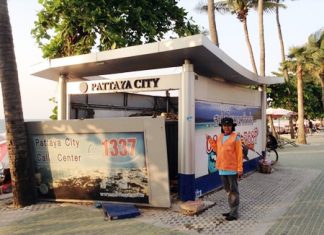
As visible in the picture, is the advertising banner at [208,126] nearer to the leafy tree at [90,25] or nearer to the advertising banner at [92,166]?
the advertising banner at [92,166]

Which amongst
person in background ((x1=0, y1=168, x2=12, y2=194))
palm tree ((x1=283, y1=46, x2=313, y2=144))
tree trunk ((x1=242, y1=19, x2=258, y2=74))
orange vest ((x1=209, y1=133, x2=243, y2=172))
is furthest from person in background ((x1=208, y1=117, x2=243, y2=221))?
tree trunk ((x1=242, y1=19, x2=258, y2=74))

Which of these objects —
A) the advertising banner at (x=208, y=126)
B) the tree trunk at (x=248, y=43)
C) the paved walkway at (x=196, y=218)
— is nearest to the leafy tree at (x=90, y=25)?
the advertising banner at (x=208, y=126)

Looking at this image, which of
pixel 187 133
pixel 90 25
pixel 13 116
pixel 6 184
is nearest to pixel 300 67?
pixel 90 25

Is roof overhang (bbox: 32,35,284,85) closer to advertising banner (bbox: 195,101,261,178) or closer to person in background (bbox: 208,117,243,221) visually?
advertising banner (bbox: 195,101,261,178)

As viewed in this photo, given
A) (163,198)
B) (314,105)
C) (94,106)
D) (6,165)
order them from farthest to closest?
1. (314,105)
2. (94,106)
3. (6,165)
4. (163,198)

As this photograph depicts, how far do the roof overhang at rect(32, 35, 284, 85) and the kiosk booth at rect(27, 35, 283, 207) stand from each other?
2 centimetres

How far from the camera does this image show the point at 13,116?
7980 mm

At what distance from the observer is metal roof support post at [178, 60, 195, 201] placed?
7.97 m

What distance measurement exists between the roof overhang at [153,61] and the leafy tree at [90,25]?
364cm

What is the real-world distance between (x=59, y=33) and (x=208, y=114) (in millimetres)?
7720

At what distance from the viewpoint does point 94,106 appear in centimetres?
1076

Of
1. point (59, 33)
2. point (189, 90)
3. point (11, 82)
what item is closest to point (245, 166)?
point (189, 90)

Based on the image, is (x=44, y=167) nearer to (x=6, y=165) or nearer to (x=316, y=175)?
(x=6, y=165)

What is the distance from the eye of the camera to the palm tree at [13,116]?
7.91m
